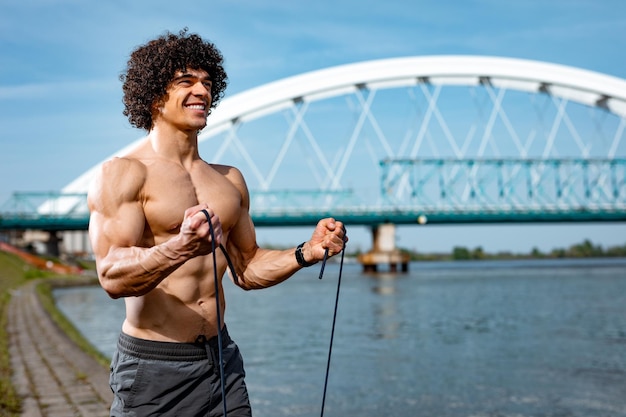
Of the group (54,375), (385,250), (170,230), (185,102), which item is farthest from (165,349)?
(385,250)

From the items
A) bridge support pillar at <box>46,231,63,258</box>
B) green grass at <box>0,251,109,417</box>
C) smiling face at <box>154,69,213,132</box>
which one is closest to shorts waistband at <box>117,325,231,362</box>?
smiling face at <box>154,69,213,132</box>

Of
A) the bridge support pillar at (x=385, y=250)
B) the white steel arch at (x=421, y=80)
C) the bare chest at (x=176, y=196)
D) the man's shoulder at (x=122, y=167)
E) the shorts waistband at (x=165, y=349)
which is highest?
the white steel arch at (x=421, y=80)

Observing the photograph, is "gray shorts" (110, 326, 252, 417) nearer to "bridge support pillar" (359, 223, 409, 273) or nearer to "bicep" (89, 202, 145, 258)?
"bicep" (89, 202, 145, 258)

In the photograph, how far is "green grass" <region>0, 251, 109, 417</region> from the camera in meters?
6.60

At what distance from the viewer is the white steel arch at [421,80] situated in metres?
51.4

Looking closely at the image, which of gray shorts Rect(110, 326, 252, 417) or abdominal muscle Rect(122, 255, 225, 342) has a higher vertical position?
abdominal muscle Rect(122, 255, 225, 342)

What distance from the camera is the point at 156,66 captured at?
2.57 m

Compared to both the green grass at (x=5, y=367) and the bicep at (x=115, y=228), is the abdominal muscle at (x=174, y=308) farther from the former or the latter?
the green grass at (x=5, y=367)

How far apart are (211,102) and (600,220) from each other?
64163mm

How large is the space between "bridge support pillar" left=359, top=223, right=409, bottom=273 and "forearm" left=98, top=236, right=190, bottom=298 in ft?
193

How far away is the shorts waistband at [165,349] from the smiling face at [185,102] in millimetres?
628

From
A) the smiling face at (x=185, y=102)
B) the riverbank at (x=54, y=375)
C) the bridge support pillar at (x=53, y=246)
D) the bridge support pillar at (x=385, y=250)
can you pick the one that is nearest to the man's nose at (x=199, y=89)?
the smiling face at (x=185, y=102)

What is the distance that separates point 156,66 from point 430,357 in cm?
1014

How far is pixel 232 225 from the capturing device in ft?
8.86
